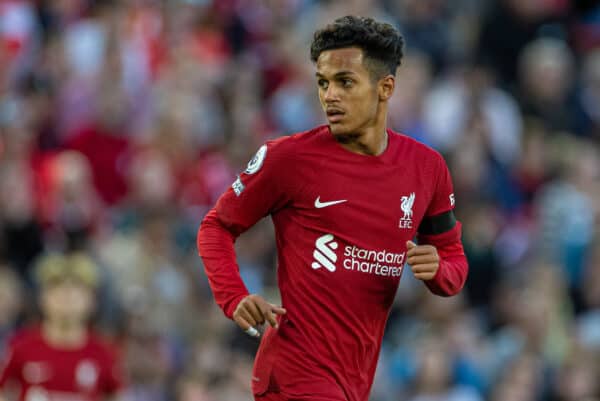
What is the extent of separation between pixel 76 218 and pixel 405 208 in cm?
506

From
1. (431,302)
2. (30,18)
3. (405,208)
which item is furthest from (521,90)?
(405,208)

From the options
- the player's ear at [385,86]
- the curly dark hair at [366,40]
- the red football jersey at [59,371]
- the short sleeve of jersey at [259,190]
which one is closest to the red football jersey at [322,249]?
the short sleeve of jersey at [259,190]

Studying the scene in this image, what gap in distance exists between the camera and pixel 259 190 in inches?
210

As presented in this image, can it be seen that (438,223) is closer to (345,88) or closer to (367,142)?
(367,142)

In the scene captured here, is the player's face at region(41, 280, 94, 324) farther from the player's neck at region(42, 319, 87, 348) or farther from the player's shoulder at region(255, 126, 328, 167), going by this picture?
the player's shoulder at region(255, 126, 328, 167)

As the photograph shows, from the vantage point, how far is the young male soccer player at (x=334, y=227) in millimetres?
5305

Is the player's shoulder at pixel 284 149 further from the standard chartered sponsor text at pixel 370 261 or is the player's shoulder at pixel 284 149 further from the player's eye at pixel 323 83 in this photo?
the standard chartered sponsor text at pixel 370 261

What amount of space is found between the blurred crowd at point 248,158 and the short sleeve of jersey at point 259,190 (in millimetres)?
3661

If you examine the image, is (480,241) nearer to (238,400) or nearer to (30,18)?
(238,400)

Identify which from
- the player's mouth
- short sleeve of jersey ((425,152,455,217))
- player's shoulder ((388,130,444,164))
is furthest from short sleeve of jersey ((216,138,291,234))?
short sleeve of jersey ((425,152,455,217))

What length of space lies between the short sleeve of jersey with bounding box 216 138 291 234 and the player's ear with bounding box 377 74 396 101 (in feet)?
1.44

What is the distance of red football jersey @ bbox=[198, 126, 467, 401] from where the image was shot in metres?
5.34

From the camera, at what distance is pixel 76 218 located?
10062mm

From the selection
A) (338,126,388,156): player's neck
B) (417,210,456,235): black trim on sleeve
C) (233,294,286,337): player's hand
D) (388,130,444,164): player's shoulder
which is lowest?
(233,294,286,337): player's hand
